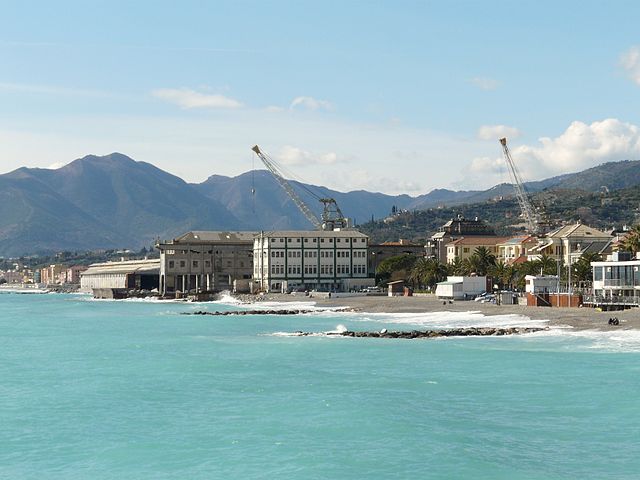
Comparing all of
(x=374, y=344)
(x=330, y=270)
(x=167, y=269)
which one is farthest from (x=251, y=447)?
(x=167, y=269)

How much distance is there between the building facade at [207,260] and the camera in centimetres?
19138

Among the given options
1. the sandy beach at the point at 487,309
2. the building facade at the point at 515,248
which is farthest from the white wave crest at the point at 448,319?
the building facade at the point at 515,248

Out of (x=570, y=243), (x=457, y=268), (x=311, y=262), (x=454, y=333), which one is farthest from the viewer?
(x=311, y=262)

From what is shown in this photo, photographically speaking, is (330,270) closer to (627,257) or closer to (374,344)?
(627,257)

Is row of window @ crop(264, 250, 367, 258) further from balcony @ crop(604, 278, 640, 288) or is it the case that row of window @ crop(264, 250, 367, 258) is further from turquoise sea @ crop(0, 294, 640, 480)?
turquoise sea @ crop(0, 294, 640, 480)

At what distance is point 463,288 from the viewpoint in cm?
12512

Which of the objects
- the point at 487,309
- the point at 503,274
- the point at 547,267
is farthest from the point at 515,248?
the point at 487,309

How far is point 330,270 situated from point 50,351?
105m

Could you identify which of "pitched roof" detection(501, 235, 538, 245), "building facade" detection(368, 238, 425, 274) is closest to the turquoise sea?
"pitched roof" detection(501, 235, 538, 245)

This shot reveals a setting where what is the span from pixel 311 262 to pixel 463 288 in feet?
170

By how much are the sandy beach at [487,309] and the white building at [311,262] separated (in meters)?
11.8

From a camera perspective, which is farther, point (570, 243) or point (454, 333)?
point (570, 243)

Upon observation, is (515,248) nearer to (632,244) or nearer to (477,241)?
(477,241)

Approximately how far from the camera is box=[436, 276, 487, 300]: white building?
12479cm
